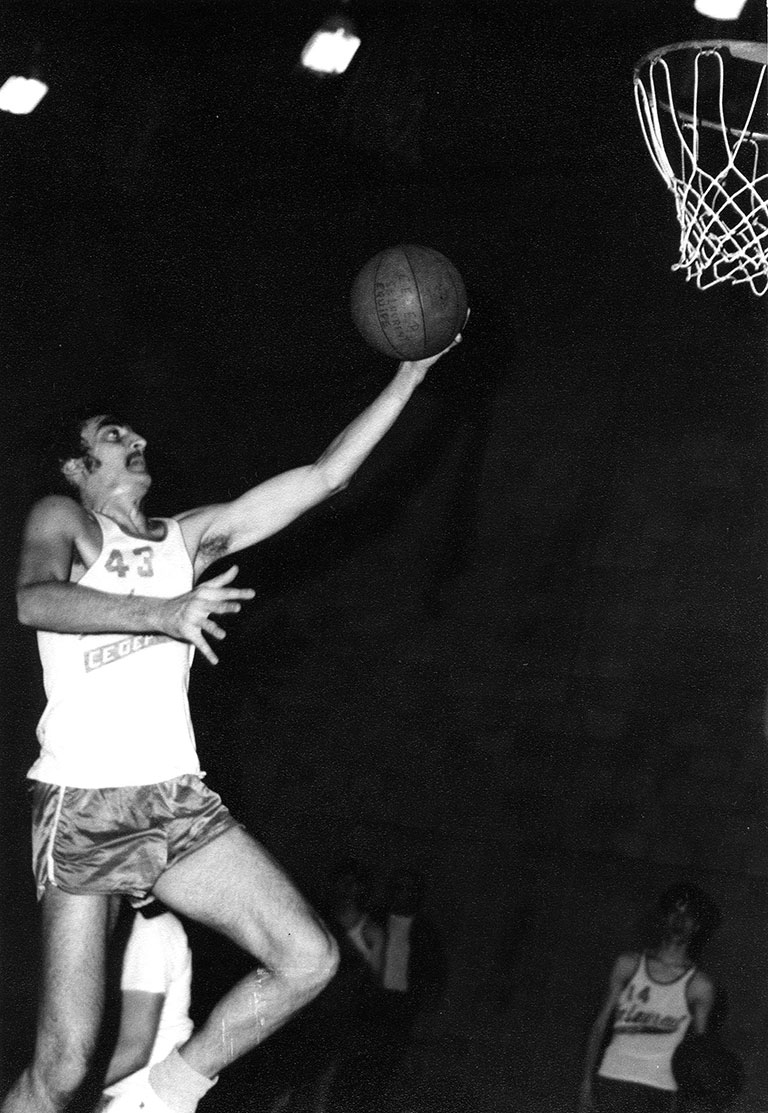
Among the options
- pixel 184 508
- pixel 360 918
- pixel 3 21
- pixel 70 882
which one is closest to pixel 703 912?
pixel 360 918

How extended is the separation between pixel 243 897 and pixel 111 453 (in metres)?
1.49

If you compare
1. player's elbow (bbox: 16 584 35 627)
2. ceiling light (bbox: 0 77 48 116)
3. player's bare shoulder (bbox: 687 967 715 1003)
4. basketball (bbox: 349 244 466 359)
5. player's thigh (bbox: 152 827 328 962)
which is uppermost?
ceiling light (bbox: 0 77 48 116)

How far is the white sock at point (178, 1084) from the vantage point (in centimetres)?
350

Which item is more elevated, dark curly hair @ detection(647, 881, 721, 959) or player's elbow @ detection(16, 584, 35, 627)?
player's elbow @ detection(16, 584, 35, 627)

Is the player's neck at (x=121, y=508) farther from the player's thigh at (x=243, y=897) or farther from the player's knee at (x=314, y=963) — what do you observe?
the player's knee at (x=314, y=963)

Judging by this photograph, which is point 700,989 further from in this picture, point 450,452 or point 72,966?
point 450,452

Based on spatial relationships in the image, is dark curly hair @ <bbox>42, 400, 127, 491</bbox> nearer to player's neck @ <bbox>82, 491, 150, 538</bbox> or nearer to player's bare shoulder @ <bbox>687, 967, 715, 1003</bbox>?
player's neck @ <bbox>82, 491, 150, 538</bbox>

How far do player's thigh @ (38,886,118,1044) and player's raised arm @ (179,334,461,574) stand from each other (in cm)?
112

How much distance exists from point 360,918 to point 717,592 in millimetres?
2155

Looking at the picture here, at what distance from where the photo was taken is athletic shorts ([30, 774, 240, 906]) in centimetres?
353

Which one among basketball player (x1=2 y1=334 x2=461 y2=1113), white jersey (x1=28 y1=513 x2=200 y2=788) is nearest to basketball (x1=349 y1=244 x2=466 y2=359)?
basketball player (x1=2 y1=334 x2=461 y2=1113)

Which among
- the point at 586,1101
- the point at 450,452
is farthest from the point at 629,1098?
the point at 450,452

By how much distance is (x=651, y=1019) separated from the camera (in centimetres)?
464

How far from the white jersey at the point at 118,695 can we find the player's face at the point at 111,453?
23cm
